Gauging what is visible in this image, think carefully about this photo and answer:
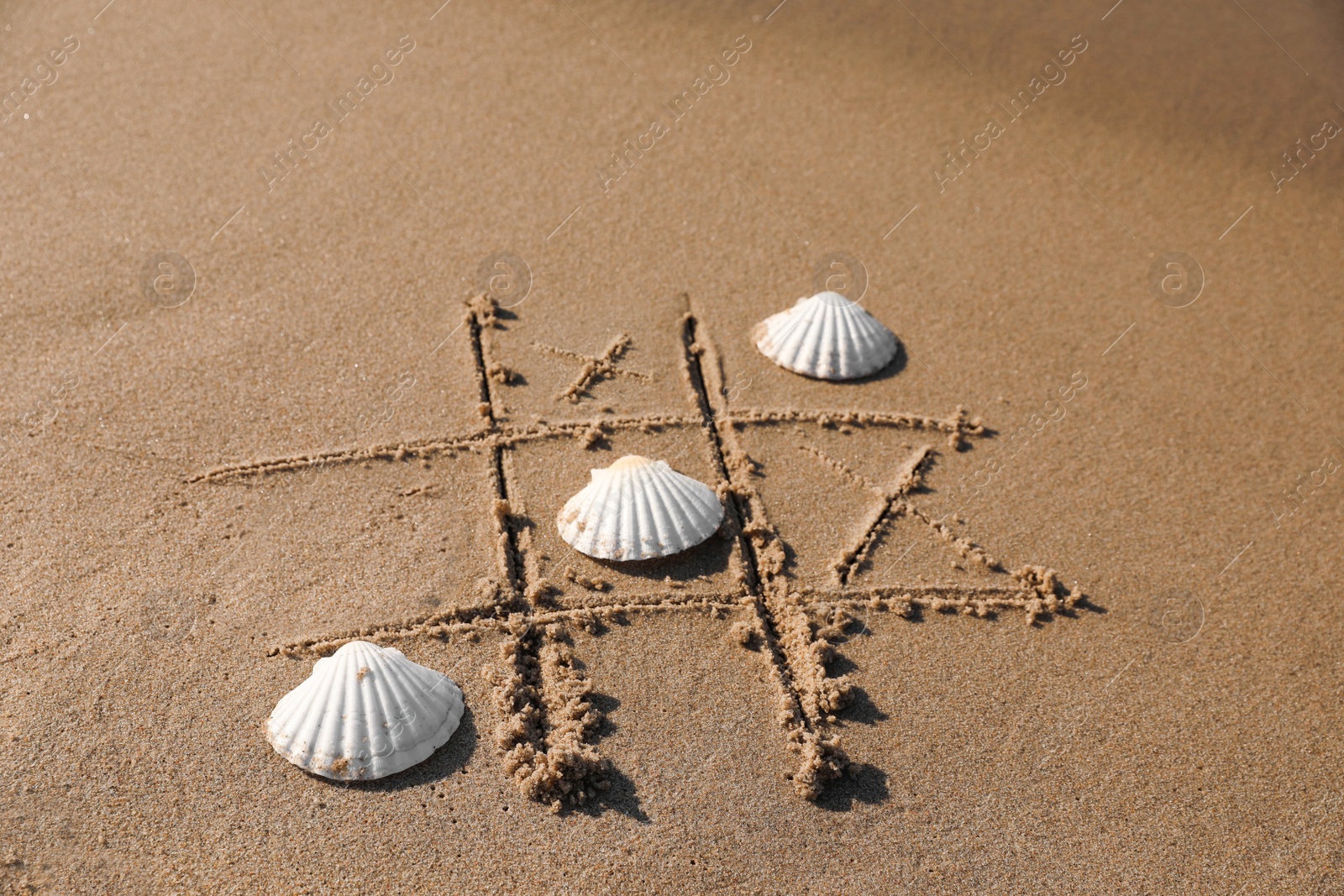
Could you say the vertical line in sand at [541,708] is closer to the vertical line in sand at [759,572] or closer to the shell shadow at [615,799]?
the shell shadow at [615,799]

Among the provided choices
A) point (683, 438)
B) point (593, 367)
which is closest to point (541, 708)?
point (683, 438)

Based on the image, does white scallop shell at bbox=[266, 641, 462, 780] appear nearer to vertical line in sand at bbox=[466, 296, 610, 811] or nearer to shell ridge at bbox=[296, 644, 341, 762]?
shell ridge at bbox=[296, 644, 341, 762]

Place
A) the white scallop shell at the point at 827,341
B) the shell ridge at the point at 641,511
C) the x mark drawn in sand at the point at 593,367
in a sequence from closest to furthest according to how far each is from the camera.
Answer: the shell ridge at the point at 641,511 → the x mark drawn in sand at the point at 593,367 → the white scallop shell at the point at 827,341

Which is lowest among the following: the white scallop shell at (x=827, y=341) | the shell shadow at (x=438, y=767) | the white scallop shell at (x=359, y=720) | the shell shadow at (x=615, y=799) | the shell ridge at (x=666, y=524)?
the shell shadow at (x=615, y=799)

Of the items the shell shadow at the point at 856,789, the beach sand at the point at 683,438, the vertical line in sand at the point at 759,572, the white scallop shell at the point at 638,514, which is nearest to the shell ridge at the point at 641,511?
the white scallop shell at the point at 638,514

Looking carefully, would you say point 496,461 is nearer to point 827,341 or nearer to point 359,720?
point 359,720
